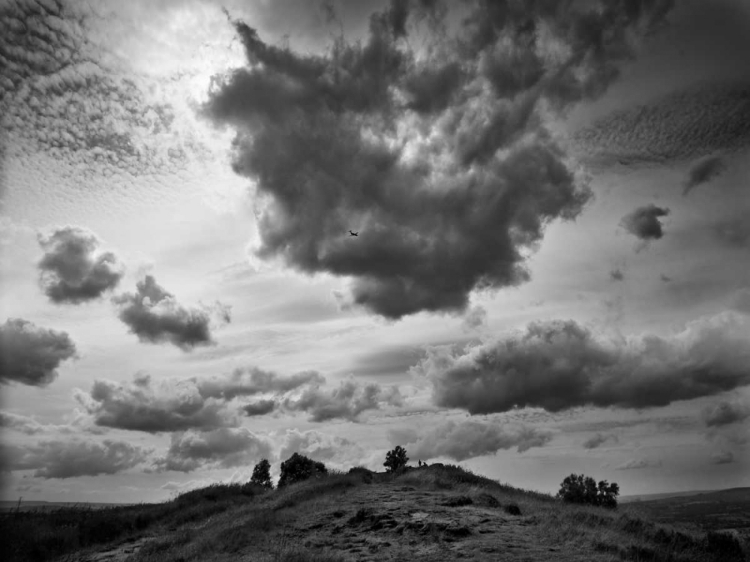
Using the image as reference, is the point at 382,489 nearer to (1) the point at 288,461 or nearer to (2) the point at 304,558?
(2) the point at 304,558

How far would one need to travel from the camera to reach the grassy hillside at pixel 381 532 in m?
16.9

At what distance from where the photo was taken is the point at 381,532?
19.7 m

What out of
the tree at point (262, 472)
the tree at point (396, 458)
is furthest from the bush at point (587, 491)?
the tree at point (262, 472)

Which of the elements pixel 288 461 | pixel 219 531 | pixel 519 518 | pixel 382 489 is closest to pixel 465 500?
pixel 519 518

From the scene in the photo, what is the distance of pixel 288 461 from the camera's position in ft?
216

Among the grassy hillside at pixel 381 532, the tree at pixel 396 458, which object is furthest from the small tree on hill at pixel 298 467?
the grassy hillside at pixel 381 532

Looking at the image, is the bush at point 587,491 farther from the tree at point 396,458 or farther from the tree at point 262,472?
the tree at point 262,472

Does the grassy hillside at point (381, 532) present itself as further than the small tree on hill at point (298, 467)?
No

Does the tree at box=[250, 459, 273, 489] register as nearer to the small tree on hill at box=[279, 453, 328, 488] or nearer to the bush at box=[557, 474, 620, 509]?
the small tree on hill at box=[279, 453, 328, 488]

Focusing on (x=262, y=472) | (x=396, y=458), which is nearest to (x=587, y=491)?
(x=396, y=458)

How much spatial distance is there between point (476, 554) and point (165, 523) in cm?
2545

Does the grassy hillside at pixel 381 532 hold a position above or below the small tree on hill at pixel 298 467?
below

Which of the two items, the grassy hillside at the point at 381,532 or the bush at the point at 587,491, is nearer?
the grassy hillside at the point at 381,532

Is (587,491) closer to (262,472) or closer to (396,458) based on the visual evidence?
(396,458)
